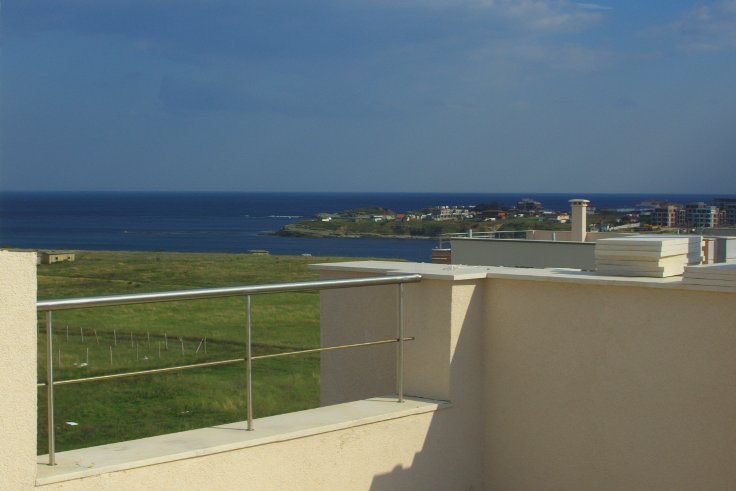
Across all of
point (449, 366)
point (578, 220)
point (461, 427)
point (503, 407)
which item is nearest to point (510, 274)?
point (449, 366)

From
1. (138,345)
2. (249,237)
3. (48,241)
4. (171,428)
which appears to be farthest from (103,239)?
(171,428)

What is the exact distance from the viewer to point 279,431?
3.77 metres

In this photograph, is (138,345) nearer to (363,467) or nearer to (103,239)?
(363,467)

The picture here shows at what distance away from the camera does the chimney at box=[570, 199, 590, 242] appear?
2194 cm

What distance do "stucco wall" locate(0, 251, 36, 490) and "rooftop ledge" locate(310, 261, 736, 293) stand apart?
2.11m

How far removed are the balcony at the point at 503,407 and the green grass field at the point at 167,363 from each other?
5.33 m

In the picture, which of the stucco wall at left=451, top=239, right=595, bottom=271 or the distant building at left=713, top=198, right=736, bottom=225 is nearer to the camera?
the stucco wall at left=451, top=239, right=595, bottom=271

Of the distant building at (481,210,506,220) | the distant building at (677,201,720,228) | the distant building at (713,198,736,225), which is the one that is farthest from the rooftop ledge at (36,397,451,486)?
the distant building at (481,210,506,220)

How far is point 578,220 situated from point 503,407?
18327mm

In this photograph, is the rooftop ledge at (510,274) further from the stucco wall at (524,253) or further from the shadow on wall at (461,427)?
the stucco wall at (524,253)

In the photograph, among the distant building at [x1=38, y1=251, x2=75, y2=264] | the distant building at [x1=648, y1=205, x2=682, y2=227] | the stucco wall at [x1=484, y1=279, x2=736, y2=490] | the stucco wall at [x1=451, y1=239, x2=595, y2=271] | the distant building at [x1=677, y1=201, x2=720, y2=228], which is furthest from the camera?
the distant building at [x1=38, y1=251, x2=75, y2=264]

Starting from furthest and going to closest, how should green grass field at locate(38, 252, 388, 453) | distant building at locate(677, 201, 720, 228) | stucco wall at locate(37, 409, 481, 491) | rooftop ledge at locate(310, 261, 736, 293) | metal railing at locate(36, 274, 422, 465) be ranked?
distant building at locate(677, 201, 720, 228) → green grass field at locate(38, 252, 388, 453) → rooftop ledge at locate(310, 261, 736, 293) → stucco wall at locate(37, 409, 481, 491) → metal railing at locate(36, 274, 422, 465)

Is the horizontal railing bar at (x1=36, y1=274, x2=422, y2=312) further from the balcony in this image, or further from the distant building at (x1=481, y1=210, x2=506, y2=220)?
the distant building at (x1=481, y1=210, x2=506, y2=220)

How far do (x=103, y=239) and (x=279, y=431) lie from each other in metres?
97.5
